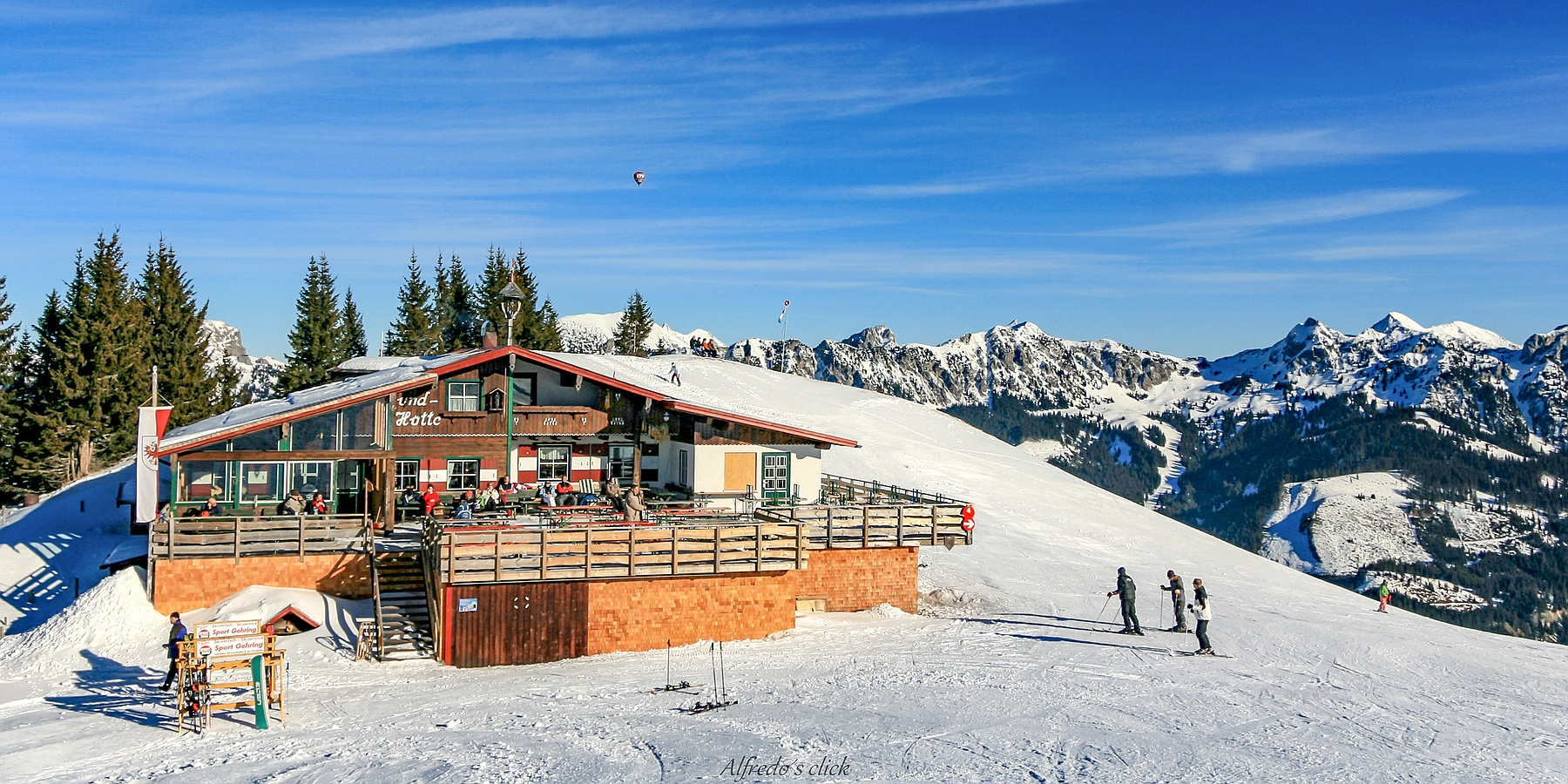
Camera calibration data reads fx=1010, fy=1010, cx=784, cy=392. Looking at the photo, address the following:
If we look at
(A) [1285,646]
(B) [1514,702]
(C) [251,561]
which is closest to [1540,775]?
(B) [1514,702]

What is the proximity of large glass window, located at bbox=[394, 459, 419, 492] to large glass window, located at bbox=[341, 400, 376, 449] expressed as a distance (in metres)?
1.50

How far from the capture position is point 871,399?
6838 cm

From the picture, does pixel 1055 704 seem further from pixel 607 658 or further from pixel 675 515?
pixel 675 515

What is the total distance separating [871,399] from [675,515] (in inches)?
1739

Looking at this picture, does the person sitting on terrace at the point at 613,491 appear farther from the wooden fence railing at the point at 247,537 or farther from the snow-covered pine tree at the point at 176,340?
the snow-covered pine tree at the point at 176,340

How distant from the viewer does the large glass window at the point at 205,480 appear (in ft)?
80.0

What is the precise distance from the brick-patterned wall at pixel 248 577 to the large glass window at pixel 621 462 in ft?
29.7

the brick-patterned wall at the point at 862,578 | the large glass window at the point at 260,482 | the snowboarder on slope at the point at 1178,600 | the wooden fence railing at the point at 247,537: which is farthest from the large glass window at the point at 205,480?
the snowboarder on slope at the point at 1178,600

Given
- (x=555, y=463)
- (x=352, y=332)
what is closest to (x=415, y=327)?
(x=352, y=332)

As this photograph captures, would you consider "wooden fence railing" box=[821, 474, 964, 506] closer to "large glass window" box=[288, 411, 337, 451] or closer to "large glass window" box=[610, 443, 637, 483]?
"large glass window" box=[610, 443, 637, 483]

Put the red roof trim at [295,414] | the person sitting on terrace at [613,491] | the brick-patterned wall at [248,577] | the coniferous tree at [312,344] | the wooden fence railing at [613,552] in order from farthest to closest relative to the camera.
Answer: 1. the coniferous tree at [312,344]
2. the person sitting on terrace at [613,491]
3. the red roof trim at [295,414]
4. the brick-patterned wall at [248,577]
5. the wooden fence railing at [613,552]

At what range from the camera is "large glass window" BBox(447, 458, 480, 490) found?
94.2ft

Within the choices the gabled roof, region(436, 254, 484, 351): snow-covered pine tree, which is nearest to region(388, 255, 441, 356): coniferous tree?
region(436, 254, 484, 351): snow-covered pine tree

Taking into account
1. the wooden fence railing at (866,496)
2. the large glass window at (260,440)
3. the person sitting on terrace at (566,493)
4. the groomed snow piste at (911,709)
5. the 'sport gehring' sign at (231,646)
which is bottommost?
the groomed snow piste at (911,709)
